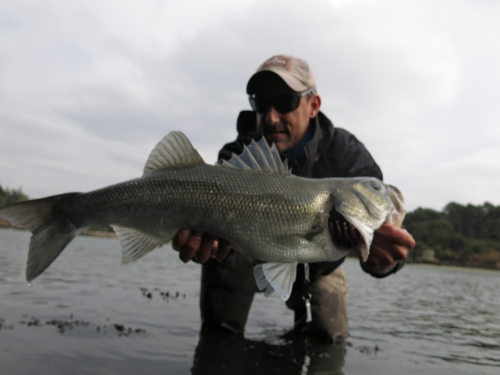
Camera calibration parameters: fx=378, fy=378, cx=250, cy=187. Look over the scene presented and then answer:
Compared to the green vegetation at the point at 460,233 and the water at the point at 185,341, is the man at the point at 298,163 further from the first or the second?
the green vegetation at the point at 460,233

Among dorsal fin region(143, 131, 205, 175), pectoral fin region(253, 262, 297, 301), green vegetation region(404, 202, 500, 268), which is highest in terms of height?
green vegetation region(404, 202, 500, 268)

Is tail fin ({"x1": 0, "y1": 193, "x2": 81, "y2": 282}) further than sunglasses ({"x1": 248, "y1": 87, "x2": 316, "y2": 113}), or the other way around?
sunglasses ({"x1": 248, "y1": 87, "x2": 316, "y2": 113})

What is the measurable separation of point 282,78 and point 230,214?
279 centimetres

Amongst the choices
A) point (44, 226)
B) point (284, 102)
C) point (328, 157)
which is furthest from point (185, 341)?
point (284, 102)

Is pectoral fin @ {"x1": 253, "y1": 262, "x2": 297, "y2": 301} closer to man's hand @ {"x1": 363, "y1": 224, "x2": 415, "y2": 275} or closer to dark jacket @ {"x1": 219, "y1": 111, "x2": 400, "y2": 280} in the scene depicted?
man's hand @ {"x1": 363, "y1": 224, "x2": 415, "y2": 275}

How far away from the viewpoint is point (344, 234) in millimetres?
3035

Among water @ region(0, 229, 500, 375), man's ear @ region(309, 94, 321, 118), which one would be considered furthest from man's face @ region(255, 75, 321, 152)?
water @ region(0, 229, 500, 375)

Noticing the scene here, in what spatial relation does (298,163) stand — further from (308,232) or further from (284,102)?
(308,232)

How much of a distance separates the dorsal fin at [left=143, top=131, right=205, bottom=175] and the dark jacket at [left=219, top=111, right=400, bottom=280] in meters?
2.00

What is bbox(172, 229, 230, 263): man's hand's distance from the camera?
323cm

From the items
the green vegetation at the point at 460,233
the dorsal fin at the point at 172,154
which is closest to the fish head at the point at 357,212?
the dorsal fin at the point at 172,154

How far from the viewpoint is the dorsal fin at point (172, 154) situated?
10.6ft

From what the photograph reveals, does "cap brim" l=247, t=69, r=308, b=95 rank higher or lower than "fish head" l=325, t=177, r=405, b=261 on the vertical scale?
higher

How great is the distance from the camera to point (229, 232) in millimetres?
3064
